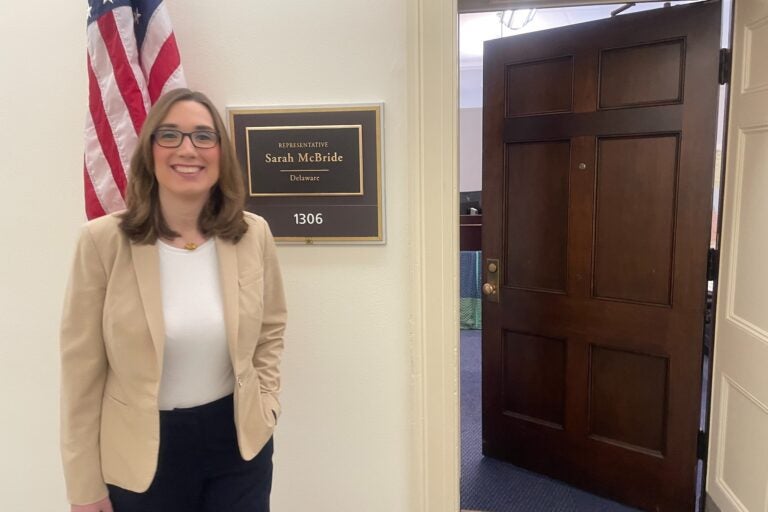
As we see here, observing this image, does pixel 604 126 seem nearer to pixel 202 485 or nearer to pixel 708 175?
pixel 708 175

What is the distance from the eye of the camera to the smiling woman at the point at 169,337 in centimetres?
106

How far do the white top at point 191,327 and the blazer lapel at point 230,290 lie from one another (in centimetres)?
1

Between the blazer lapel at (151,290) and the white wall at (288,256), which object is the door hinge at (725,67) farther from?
the blazer lapel at (151,290)

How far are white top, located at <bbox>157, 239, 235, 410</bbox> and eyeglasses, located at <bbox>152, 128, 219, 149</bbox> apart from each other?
206mm

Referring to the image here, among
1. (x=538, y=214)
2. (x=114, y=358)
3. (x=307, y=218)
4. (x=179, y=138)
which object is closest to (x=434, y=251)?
(x=307, y=218)

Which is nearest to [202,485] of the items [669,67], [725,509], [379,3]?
[379,3]

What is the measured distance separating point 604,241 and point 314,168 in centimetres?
127

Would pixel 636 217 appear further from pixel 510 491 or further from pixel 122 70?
pixel 122 70

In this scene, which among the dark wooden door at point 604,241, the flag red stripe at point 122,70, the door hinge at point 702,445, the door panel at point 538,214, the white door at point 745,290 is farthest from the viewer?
the door panel at point 538,214

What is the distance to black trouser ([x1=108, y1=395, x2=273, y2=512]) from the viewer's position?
3.68 feet

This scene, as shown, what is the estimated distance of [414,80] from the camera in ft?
4.73

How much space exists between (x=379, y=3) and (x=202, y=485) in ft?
4.22

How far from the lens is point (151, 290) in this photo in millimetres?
1073

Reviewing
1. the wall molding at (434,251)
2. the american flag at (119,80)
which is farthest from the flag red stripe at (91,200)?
the wall molding at (434,251)
